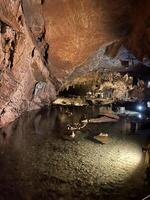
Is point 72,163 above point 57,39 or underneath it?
underneath

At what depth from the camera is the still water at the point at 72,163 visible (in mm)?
8406

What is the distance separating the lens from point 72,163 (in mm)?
10750

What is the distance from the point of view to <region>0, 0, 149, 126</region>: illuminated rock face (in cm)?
1880

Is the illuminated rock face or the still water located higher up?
the illuminated rock face

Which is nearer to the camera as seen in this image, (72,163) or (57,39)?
(72,163)

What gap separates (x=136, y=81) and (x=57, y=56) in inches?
496

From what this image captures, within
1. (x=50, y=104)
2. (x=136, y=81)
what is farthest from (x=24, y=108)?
(x=136, y=81)

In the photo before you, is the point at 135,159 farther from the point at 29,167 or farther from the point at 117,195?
the point at 29,167

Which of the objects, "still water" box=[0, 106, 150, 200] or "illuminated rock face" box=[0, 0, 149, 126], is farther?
"illuminated rock face" box=[0, 0, 149, 126]

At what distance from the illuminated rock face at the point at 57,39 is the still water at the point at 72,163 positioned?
489 cm

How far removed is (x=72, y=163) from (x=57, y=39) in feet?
46.1

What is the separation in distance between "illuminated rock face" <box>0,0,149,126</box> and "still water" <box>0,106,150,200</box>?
4.89 metres

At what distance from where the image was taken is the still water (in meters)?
8.41

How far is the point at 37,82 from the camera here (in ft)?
80.3
